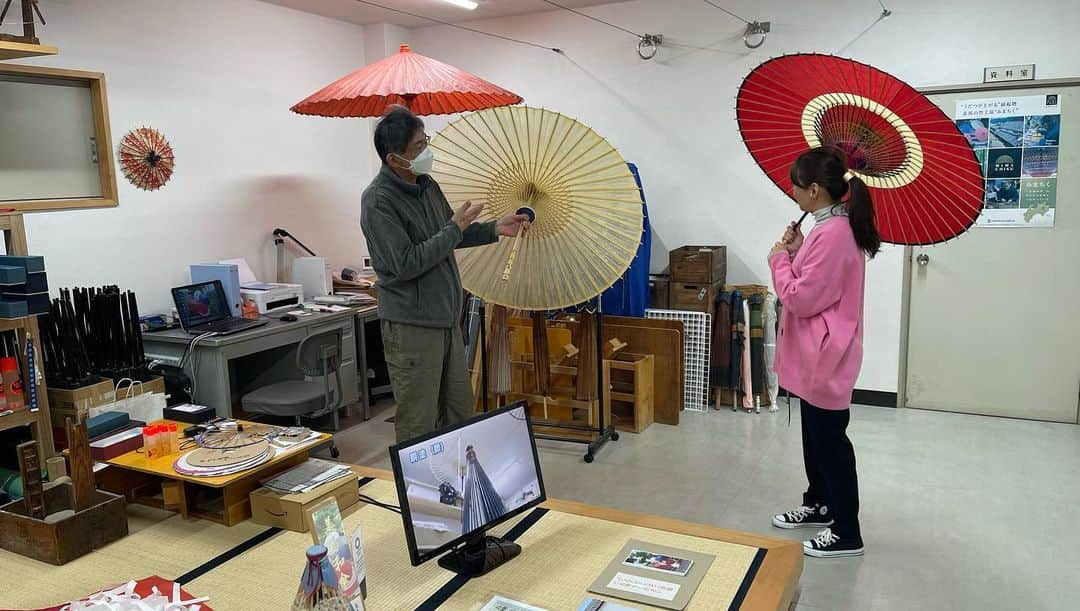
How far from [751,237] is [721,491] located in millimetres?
2126

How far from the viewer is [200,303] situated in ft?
13.7

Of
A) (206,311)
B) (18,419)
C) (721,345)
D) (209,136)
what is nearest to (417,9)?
(209,136)

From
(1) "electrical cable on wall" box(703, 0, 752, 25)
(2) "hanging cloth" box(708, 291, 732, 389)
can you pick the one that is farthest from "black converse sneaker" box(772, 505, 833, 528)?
(1) "electrical cable on wall" box(703, 0, 752, 25)

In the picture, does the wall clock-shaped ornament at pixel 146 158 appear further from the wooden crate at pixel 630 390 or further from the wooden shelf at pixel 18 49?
the wooden crate at pixel 630 390

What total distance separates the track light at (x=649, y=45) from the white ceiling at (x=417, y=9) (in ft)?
1.24

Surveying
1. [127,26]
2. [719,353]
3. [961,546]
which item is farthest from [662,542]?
[127,26]

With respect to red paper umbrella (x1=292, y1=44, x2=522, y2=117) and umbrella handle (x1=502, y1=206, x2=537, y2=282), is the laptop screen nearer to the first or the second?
red paper umbrella (x1=292, y1=44, x2=522, y2=117)

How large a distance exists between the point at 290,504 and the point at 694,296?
3.50m

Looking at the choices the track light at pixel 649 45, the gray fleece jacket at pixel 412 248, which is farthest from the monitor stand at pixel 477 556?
the track light at pixel 649 45

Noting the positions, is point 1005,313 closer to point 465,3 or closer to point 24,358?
point 465,3

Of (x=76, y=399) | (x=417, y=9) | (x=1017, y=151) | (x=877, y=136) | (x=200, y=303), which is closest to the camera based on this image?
(x=877, y=136)

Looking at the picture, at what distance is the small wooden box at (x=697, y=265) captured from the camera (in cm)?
493

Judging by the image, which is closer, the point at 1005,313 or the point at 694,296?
the point at 1005,313

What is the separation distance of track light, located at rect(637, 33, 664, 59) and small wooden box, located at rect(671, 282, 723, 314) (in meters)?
1.60
